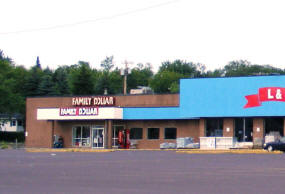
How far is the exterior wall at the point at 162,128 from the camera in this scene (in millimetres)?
55844

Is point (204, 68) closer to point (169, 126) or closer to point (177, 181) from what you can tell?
point (169, 126)

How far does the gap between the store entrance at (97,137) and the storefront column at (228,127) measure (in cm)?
1339

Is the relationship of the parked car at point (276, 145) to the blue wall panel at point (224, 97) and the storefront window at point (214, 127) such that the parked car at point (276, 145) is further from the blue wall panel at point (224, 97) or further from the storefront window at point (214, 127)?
the storefront window at point (214, 127)

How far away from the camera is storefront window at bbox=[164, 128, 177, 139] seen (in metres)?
56.8

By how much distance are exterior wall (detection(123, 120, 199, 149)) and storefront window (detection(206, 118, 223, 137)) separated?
62.8 inches

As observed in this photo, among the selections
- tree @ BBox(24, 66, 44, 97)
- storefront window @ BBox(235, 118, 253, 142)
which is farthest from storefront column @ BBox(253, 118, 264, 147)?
tree @ BBox(24, 66, 44, 97)

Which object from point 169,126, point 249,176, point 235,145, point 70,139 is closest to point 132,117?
point 169,126

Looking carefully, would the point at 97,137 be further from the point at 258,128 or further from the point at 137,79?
the point at 137,79

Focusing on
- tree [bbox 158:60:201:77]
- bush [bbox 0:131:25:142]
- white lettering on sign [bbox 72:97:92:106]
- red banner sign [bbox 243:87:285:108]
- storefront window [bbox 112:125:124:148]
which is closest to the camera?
red banner sign [bbox 243:87:285:108]

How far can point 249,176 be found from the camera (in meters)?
19.1

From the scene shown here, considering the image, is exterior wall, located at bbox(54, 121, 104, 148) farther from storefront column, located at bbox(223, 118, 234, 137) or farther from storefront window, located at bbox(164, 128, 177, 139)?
storefront column, located at bbox(223, 118, 234, 137)

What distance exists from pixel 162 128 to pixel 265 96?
37.6 ft

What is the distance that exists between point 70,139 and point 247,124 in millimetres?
19484

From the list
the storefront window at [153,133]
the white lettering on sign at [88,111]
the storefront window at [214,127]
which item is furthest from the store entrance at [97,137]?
the storefront window at [214,127]
